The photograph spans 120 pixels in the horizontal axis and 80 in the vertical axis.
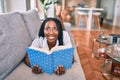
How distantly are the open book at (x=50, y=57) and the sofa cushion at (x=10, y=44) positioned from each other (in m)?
0.15

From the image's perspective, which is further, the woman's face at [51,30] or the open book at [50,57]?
the woman's face at [51,30]

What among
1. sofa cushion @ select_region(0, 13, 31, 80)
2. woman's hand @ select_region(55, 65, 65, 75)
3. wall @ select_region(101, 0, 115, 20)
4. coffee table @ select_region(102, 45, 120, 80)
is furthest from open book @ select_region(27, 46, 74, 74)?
wall @ select_region(101, 0, 115, 20)

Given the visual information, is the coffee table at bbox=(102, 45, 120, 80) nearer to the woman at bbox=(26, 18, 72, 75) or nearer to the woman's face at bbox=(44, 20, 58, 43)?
the woman at bbox=(26, 18, 72, 75)

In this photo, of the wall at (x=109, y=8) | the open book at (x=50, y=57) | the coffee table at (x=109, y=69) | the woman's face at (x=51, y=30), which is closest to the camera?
the open book at (x=50, y=57)

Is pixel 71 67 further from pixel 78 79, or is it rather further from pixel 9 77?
pixel 9 77

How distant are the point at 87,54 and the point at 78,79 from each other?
1675 mm

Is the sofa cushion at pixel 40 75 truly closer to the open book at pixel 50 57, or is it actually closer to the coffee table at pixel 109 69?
the open book at pixel 50 57

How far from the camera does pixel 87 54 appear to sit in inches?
102

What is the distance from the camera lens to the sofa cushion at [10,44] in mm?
948

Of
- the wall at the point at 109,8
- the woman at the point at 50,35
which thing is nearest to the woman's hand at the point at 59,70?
the woman at the point at 50,35

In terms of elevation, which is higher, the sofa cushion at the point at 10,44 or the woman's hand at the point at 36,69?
the sofa cushion at the point at 10,44

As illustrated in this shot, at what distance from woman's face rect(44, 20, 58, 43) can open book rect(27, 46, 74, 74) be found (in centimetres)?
21

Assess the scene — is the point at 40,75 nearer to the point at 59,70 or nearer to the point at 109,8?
the point at 59,70

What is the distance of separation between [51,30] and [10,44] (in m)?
0.33
